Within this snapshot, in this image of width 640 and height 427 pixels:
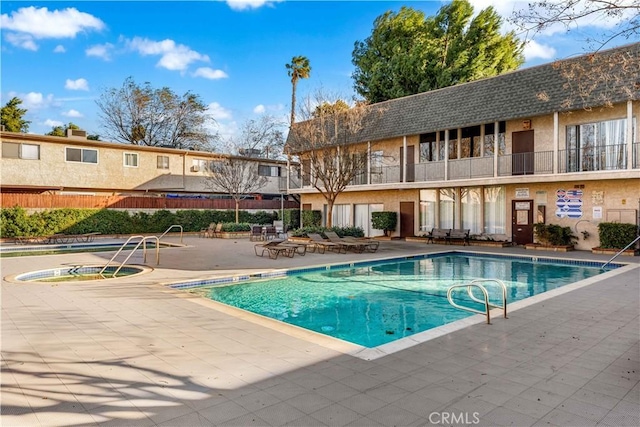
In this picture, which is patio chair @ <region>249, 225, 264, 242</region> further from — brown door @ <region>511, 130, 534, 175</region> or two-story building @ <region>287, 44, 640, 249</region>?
Result: brown door @ <region>511, 130, 534, 175</region>

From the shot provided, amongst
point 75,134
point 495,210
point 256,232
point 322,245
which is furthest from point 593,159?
point 75,134

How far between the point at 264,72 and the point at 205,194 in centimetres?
1089

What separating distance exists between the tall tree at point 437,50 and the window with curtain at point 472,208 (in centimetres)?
1394

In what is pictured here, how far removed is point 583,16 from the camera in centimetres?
512

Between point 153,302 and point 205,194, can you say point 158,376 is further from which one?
point 205,194

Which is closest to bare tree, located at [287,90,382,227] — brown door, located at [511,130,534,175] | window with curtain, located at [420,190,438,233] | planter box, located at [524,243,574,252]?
window with curtain, located at [420,190,438,233]

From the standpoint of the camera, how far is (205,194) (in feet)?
112

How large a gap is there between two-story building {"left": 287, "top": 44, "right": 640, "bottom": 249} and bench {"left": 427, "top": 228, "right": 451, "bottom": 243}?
121 centimetres

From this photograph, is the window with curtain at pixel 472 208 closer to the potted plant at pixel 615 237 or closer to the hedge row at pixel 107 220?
the potted plant at pixel 615 237

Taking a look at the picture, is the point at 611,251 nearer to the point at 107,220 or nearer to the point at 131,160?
the point at 107,220

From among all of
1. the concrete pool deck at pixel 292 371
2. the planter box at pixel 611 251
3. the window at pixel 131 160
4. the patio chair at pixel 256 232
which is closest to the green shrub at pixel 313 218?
the patio chair at pixel 256 232

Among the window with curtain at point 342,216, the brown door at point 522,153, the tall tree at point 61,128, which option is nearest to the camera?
the brown door at point 522,153

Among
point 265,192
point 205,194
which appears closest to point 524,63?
point 265,192

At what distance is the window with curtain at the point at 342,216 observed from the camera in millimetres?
27156
